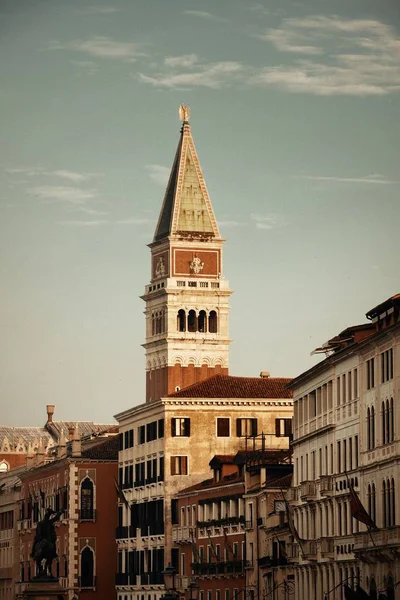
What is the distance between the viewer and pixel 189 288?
188250 millimetres

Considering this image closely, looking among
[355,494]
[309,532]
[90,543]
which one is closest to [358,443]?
[355,494]

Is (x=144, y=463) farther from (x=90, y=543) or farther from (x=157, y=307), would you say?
(x=157, y=307)

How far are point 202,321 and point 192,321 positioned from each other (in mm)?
1025

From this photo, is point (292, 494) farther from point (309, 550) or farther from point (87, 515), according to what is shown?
point (87, 515)

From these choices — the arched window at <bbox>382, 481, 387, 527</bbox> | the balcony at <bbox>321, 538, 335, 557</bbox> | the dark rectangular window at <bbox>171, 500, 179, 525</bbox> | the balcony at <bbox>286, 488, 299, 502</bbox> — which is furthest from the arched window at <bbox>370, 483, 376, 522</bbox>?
the dark rectangular window at <bbox>171, 500, 179, 525</bbox>

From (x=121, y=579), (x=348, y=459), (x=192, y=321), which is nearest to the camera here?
(x=348, y=459)

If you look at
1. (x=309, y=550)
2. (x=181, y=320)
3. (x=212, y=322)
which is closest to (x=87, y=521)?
(x=181, y=320)

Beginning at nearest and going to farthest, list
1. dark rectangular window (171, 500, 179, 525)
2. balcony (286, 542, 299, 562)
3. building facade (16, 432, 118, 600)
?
1. balcony (286, 542, 299, 562)
2. dark rectangular window (171, 500, 179, 525)
3. building facade (16, 432, 118, 600)

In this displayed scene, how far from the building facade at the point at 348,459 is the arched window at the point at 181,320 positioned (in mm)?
76139

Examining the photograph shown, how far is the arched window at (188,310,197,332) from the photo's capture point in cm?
18875

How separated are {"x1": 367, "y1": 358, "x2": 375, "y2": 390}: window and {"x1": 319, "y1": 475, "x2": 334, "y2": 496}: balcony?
8.92m

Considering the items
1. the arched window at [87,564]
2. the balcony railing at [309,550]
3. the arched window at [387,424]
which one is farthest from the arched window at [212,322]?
the arched window at [387,424]

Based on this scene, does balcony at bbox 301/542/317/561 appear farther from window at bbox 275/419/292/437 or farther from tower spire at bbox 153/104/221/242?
tower spire at bbox 153/104/221/242

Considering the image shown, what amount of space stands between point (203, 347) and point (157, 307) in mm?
6705
